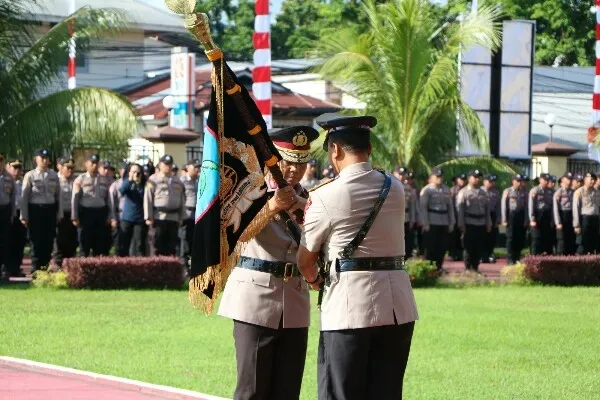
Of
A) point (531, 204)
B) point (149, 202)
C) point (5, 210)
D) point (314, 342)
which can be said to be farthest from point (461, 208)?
point (314, 342)

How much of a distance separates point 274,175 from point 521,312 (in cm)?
945

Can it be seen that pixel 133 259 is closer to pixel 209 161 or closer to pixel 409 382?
pixel 409 382

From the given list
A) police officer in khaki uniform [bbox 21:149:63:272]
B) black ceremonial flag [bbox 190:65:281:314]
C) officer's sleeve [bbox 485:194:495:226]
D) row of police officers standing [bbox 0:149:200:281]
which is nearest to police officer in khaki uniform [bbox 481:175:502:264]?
officer's sleeve [bbox 485:194:495:226]

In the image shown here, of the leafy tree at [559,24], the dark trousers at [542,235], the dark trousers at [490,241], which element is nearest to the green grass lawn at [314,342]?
the dark trousers at [490,241]

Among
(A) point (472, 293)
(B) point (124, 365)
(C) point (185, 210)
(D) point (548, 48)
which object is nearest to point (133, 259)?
(C) point (185, 210)

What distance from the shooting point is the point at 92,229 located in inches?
784

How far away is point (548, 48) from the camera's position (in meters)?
47.6

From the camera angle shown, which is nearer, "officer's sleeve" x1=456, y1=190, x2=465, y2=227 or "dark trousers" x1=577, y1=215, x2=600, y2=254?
"officer's sleeve" x1=456, y1=190, x2=465, y2=227

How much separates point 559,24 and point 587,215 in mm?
22248

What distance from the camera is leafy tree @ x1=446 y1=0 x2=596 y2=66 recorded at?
4491 cm

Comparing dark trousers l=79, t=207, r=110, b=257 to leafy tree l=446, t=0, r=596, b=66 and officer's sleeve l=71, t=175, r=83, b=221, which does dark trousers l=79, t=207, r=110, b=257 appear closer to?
officer's sleeve l=71, t=175, r=83, b=221

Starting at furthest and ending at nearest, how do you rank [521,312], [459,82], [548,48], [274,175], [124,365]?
[548,48], [459,82], [521,312], [124,365], [274,175]

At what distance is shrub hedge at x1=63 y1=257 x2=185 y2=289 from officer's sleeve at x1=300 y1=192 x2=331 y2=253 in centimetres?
1086

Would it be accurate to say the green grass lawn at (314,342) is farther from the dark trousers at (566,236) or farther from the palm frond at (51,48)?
the dark trousers at (566,236)
